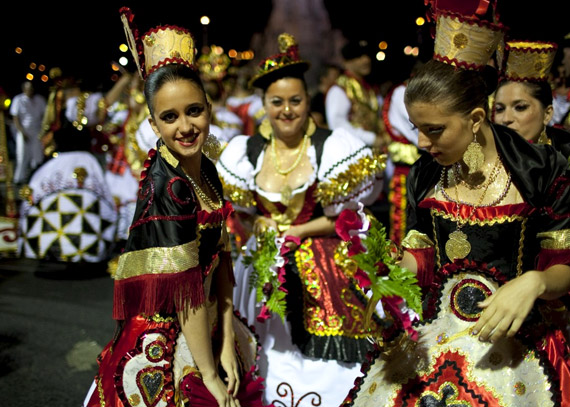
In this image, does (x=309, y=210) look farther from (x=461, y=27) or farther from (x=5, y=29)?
(x=5, y=29)

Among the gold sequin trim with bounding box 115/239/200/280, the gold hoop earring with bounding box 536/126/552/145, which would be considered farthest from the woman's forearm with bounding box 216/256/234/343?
the gold hoop earring with bounding box 536/126/552/145

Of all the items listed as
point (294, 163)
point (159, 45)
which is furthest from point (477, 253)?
point (294, 163)

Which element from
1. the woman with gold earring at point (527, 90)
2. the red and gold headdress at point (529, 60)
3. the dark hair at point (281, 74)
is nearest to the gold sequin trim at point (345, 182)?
the dark hair at point (281, 74)

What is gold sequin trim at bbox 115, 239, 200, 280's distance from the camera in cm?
183

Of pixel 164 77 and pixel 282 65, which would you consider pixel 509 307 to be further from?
pixel 282 65

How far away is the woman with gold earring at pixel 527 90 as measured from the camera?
2842 mm

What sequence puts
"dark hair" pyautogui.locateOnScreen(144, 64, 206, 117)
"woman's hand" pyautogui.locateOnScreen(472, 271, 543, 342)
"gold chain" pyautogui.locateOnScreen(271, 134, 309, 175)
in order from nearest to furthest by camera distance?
1. "woman's hand" pyautogui.locateOnScreen(472, 271, 543, 342)
2. "dark hair" pyautogui.locateOnScreen(144, 64, 206, 117)
3. "gold chain" pyautogui.locateOnScreen(271, 134, 309, 175)

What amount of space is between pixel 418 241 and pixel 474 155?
1.29 feet

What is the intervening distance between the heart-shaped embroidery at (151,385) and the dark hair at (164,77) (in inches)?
35.4

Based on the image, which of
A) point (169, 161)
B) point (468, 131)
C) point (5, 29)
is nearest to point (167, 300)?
point (169, 161)

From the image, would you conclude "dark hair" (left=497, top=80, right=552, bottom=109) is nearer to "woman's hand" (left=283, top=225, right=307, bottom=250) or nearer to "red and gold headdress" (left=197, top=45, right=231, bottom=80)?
"woman's hand" (left=283, top=225, right=307, bottom=250)

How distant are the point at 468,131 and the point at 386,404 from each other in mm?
914

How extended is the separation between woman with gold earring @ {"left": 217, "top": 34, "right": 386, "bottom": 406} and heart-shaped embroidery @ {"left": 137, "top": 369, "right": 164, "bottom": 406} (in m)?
1.22

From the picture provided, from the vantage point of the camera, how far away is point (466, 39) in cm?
174
